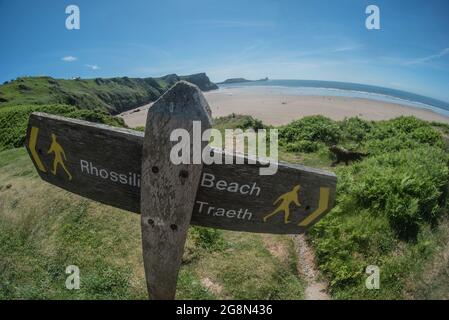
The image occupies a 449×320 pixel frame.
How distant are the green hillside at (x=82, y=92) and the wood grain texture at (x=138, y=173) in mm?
45642

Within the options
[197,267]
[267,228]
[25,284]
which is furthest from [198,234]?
[267,228]

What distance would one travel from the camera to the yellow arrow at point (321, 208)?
2223 mm

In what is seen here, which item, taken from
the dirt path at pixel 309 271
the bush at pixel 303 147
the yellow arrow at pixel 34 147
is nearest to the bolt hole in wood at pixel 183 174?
the yellow arrow at pixel 34 147

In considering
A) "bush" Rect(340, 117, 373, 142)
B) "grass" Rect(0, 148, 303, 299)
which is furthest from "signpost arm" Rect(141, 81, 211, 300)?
"bush" Rect(340, 117, 373, 142)

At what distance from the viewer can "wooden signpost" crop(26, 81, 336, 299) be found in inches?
77.0

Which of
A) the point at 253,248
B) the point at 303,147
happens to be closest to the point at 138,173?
the point at 253,248

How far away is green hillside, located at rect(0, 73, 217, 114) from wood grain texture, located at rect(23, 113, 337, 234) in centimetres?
4564

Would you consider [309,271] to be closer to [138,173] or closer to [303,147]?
[138,173]

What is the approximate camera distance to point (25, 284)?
527 cm

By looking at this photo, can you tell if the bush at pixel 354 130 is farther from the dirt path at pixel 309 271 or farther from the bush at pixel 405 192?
the dirt path at pixel 309 271

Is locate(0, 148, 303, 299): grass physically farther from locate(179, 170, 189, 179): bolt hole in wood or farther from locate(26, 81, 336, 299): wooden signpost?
locate(179, 170, 189, 179): bolt hole in wood

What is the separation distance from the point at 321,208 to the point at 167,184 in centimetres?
109

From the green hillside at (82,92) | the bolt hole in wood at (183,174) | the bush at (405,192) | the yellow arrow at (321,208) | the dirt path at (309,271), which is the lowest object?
the dirt path at (309,271)
